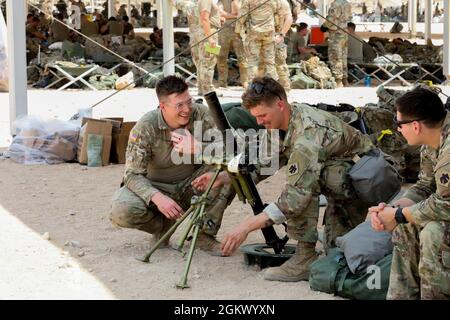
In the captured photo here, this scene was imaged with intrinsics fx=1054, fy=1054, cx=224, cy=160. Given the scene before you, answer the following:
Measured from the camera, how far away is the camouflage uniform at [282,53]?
51.8 ft

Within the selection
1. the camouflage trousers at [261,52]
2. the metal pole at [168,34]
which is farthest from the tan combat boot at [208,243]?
the metal pole at [168,34]

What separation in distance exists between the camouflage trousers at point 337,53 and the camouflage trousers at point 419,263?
13.0 metres

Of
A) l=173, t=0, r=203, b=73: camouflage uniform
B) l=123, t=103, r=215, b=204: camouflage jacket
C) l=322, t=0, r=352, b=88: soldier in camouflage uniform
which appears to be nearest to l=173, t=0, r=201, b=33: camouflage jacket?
l=173, t=0, r=203, b=73: camouflage uniform

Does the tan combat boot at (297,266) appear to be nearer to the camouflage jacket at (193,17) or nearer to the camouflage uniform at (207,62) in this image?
the camouflage uniform at (207,62)

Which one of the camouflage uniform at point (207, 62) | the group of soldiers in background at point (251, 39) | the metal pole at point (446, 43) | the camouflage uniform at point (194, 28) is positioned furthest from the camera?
the camouflage uniform at point (194, 28)

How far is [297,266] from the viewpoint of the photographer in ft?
18.5

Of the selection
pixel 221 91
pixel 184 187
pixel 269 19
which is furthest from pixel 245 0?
pixel 184 187

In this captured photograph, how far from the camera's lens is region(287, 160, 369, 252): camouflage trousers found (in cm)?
559

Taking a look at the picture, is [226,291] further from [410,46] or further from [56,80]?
[410,46]

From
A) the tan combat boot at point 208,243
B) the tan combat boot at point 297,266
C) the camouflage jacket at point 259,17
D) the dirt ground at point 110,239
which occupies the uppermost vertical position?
the camouflage jacket at point 259,17

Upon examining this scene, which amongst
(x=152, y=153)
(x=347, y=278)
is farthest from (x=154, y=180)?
(x=347, y=278)

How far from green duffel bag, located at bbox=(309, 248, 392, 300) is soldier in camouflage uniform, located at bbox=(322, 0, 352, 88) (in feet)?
41.0

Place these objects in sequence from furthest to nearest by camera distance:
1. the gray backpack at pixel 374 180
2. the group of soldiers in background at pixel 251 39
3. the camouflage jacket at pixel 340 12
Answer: the camouflage jacket at pixel 340 12 → the group of soldiers in background at pixel 251 39 → the gray backpack at pixel 374 180
